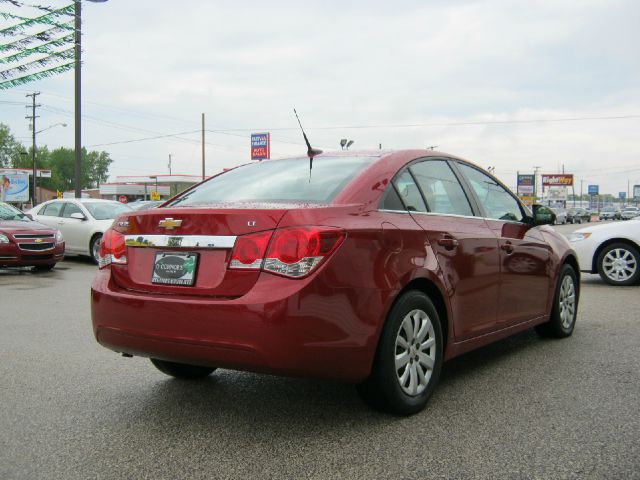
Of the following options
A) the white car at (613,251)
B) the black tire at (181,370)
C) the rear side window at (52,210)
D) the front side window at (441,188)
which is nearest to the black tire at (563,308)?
the front side window at (441,188)

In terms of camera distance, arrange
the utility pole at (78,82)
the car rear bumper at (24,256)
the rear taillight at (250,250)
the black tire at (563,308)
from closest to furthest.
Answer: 1. the rear taillight at (250,250)
2. the black tire at (563,308)
3. the car rear bumper at (24,256)
4. the utility pole at (78,82)

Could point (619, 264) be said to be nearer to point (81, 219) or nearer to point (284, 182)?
point (284, 182)

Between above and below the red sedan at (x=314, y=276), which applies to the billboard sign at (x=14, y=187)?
above

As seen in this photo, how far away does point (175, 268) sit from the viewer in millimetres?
3568

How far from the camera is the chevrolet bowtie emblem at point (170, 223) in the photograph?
3623 millimetres

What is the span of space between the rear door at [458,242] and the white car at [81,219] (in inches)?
461

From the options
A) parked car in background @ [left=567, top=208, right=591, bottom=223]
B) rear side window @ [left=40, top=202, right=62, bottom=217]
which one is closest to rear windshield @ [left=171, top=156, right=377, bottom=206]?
rear side window @ [left=40, top=202, right=62, bottom=217]

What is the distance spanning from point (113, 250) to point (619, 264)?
8.91 meters

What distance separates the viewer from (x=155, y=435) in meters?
3.53

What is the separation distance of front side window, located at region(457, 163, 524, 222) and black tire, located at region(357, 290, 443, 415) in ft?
4.50

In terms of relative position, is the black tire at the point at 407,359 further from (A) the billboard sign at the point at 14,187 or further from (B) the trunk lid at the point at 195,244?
(A) the billboard sign at the point at 14,187

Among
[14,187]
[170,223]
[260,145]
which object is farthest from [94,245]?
[14,187]

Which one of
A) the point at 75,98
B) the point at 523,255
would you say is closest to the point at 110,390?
the point at 523,255

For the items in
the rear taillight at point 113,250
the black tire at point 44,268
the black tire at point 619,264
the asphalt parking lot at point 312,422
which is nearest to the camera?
the asphalt parking lot at point 312,422
